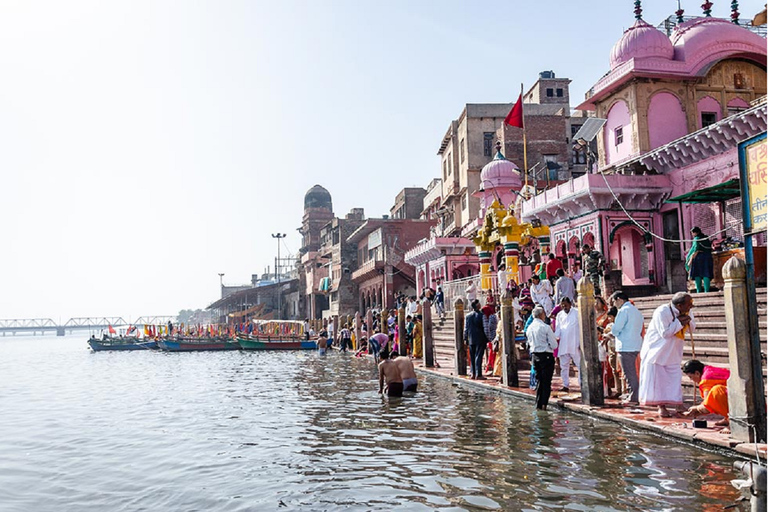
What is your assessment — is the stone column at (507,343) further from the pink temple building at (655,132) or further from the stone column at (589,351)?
the pink temple building at (655,132)

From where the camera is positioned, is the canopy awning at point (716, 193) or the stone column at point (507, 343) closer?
the stone column at point (507, 343)

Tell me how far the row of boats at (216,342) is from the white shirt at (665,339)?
37.5m

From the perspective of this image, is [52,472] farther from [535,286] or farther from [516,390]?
[535,286]

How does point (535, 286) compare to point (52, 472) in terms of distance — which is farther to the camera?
point (535, 286)

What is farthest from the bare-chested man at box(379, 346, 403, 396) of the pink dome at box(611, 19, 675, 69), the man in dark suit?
the pink dome at box(611, 19, 675, 69)

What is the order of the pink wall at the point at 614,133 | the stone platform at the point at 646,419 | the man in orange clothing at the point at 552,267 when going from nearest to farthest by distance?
the stone platform at the point at 646,419 < the man in orange clothing at the point at 552,267 < the pink wall at the point at 614,133

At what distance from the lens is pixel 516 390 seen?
43.5ft

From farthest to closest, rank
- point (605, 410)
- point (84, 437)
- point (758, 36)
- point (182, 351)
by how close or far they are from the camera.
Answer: point (182, 351) < point (758, 36) < point (84, 437) < point (605, 410)

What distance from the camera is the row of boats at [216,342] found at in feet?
151

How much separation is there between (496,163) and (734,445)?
29.4m

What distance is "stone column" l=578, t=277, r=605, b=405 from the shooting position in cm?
1082

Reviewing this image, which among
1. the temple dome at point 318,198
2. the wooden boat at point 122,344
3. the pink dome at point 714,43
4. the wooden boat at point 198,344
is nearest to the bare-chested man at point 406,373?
the pink dome at point 714,43

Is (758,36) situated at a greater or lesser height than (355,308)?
greater

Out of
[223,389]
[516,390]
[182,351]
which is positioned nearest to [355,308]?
[182,351]
